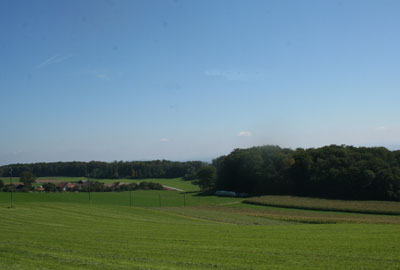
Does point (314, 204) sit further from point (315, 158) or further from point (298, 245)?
point (298, 245)

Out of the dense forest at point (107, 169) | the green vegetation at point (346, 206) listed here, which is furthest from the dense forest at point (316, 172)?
the dense forest at point (107, 169)

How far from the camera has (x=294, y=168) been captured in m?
89.9

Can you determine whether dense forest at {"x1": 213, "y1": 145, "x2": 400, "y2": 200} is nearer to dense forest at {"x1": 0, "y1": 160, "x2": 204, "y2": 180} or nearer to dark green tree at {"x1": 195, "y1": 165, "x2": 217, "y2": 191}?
dark green tree at {"x1": 195, "y1": 165, "x2": 217, "y2": 191}

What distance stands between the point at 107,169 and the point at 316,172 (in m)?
111

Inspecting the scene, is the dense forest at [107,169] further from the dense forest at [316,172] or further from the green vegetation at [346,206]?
the green vegetation at [346,206]

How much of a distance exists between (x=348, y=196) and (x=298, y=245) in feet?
207

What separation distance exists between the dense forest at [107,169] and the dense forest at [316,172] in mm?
62889

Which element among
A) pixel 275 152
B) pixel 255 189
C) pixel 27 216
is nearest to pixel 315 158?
pixel 275 152

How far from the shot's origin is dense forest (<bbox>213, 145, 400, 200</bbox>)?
73.2m

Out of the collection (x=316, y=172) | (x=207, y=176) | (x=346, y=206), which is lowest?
(x=346, y=206)

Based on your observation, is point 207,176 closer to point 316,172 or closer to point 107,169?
point 316,172

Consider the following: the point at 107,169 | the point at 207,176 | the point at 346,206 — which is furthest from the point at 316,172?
the point at 107,169

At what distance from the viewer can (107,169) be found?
163375mm

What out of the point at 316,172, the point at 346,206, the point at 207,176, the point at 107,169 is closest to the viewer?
the point at 346,206
